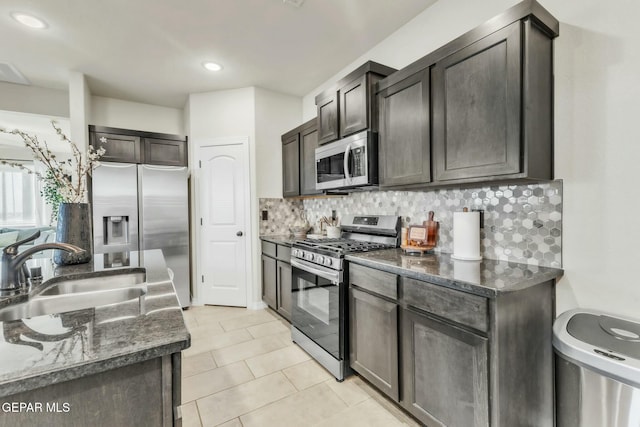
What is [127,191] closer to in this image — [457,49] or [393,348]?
[393,348]

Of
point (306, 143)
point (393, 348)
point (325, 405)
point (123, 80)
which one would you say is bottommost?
point (325, 405)

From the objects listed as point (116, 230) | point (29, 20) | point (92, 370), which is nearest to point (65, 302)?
point (92, 370)

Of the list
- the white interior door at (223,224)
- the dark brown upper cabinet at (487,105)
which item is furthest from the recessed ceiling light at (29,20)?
the dark brown upper cabinet at (487,105)

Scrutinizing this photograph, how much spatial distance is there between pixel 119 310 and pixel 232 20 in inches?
96.8

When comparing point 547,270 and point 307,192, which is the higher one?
point 307,192

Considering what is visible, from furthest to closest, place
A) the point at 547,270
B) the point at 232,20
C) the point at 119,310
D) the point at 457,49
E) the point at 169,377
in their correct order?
the point at 232,20 < the point at 457,49 < the point at 547,270 < the point at 119,310 < the point at 169,377

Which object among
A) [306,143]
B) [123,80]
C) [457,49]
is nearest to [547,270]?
[457,49]

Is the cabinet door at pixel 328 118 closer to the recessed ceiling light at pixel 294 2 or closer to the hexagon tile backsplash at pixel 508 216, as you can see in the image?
the recessed ceiling light at pixel 294 2

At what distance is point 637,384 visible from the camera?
985 mm

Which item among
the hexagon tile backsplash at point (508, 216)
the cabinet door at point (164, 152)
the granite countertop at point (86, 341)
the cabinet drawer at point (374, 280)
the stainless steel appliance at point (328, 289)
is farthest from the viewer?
the cabinet door at point (164, 152)

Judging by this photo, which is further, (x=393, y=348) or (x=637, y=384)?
(x=393, y=348)

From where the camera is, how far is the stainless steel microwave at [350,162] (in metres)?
2.29

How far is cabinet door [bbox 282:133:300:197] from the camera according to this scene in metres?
3.54

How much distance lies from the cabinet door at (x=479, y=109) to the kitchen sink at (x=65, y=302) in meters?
1.75
